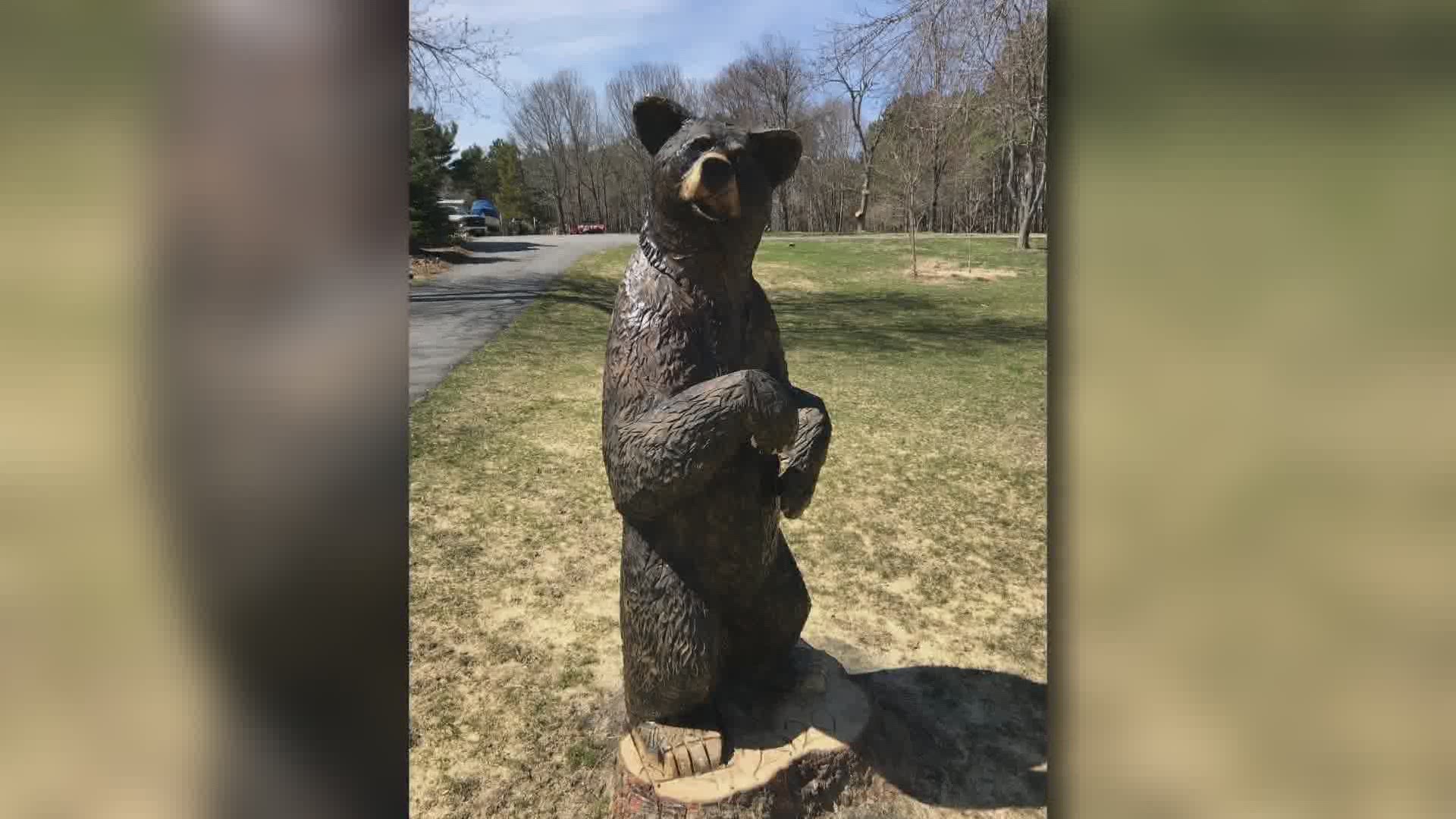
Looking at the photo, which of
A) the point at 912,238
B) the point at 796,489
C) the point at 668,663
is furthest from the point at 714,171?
the point at 912,238

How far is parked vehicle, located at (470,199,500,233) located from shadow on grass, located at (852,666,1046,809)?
3575 cm

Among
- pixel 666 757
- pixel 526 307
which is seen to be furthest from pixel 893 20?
pixel 526 307

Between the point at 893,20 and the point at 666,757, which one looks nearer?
the point at 666,757

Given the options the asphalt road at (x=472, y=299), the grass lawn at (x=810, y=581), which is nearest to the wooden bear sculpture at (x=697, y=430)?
the grass lawn at (x=810, y=581)

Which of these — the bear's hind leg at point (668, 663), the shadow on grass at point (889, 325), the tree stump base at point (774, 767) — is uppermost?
the shadow on grass at point (889, 325)

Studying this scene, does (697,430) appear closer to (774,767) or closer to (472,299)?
(774,767)

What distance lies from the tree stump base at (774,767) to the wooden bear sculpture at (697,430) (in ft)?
0.27

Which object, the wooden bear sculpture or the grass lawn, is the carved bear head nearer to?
the wooden bear sculpture

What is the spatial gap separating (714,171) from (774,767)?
1.95 metres

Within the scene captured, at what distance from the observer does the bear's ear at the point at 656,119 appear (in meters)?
2.52

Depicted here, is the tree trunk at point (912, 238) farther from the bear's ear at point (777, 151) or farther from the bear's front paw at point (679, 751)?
the bear's front paw at point (679, 751)
